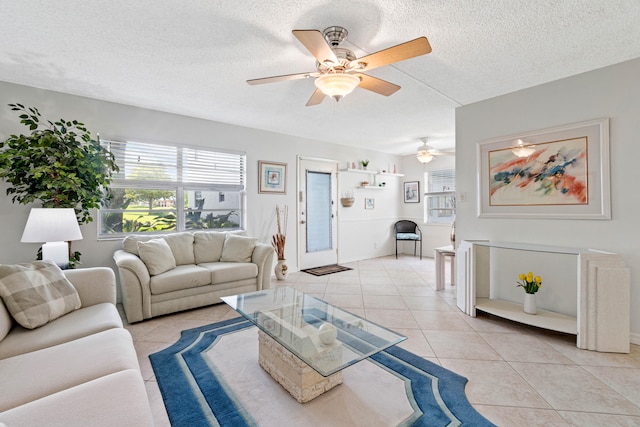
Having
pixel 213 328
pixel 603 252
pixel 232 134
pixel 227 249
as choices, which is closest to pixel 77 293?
pixel 213 328

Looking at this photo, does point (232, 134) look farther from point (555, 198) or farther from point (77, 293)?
point (555, 198)

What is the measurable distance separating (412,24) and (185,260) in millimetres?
3318

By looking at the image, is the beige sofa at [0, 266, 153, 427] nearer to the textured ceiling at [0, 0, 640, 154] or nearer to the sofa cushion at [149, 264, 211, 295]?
the sofa cushion at [149, 264, 211, 295]

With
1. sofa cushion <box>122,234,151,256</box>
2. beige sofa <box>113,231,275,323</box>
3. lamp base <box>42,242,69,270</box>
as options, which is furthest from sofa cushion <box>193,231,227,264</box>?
lamp base <box>42,242,69,270</box>

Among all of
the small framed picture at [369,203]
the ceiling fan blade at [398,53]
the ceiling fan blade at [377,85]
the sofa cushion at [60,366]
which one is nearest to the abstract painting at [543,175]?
the ceiling fan blade at [377,85]

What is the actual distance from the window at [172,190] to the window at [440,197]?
13.7ft

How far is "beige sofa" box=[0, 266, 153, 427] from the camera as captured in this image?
3.30 feet

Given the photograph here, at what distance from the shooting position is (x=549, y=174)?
9.48ft

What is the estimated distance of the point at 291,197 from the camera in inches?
196

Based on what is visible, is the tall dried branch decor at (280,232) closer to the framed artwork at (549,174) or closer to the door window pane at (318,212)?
the door window pane at (318,212)

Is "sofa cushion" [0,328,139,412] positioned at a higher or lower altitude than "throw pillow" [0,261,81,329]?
lower

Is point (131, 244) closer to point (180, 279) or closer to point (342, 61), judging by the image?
point (180, 279)

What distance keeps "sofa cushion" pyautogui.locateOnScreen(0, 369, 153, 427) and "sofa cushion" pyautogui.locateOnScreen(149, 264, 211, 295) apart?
1.86 m

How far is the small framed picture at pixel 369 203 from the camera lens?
628cm
